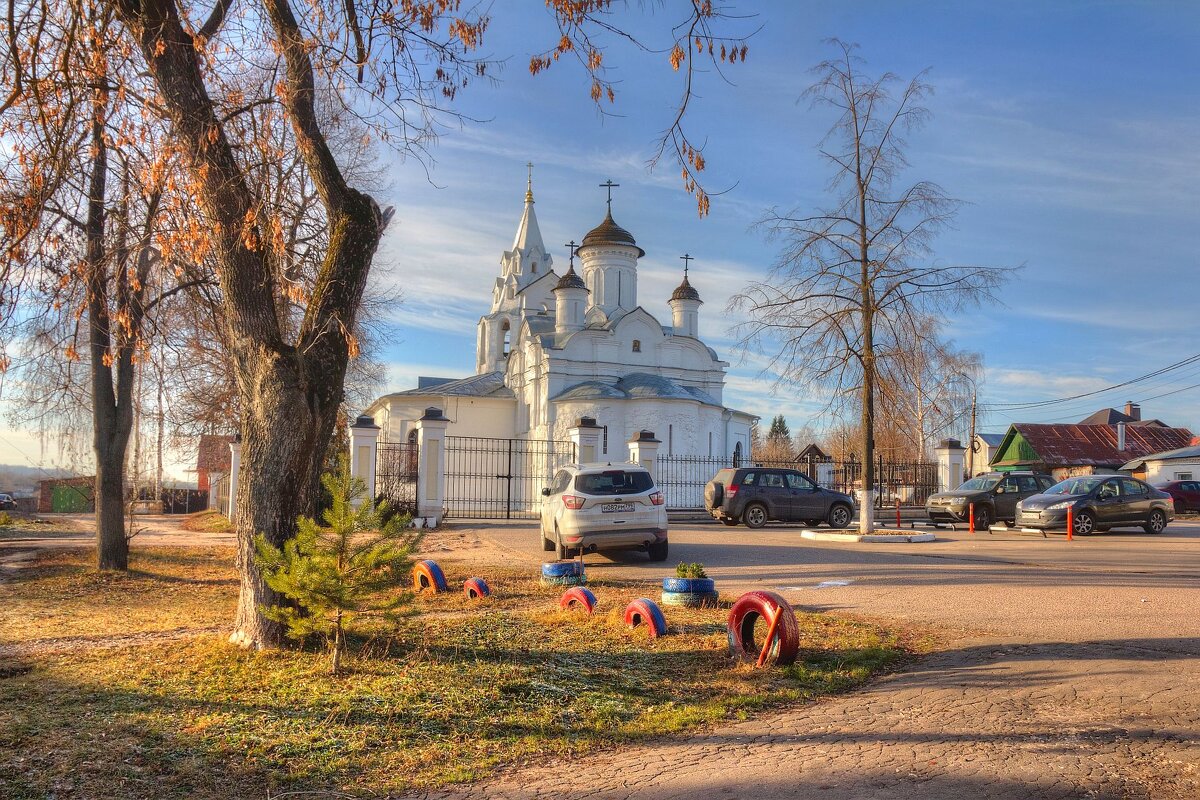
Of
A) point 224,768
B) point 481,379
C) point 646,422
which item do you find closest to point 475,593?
point 224,768

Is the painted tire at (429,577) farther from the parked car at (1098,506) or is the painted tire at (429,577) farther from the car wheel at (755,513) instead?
the parked car at (1098,506)

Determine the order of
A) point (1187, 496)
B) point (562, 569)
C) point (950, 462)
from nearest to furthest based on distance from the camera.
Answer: point (562, 569) → point (950, 462) → point (1187, 496)

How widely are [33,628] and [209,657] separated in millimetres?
3040

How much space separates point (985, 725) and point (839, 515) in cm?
1787

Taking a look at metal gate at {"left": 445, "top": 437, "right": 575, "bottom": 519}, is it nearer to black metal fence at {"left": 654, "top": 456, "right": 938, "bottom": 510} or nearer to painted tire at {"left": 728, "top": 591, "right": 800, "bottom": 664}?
black metal fence at {"left": 654, "top": 456, "right": 938, "bottom": 510}

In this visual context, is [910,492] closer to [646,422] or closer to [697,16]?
[646,422]

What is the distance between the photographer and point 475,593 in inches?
406

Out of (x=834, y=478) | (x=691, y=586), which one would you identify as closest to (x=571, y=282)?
(x=834, y=478)

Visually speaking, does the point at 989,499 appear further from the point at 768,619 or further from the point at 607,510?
the point at 768,619

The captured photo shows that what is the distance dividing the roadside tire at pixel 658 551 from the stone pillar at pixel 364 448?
33.5 feet

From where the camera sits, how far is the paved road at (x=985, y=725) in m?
4.38

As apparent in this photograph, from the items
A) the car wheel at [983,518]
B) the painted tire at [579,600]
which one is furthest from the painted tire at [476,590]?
the car wheel at [983,518]

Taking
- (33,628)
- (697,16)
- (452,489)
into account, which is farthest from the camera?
(452,489)

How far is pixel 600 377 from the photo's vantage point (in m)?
40.0
